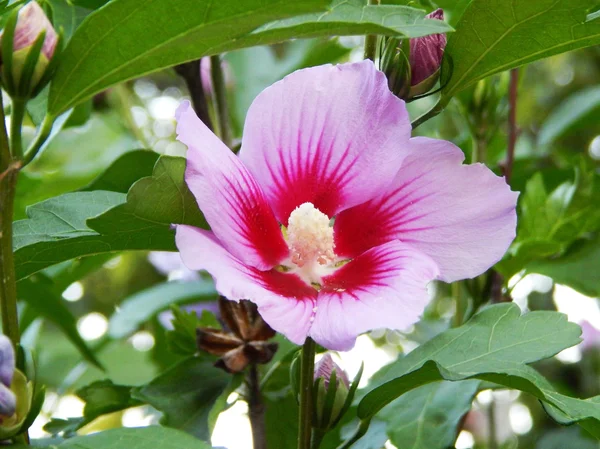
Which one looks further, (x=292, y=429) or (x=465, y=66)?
(x=292, y=429)

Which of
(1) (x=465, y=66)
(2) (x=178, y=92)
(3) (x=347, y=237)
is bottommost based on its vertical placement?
(2) (x=178, y=92)

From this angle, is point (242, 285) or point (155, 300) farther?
point (155, 300)

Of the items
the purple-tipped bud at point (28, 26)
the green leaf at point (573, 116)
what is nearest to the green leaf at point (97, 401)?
the purple-tipped bud at point (28, 26)

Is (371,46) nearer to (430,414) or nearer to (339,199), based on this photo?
(339,199)

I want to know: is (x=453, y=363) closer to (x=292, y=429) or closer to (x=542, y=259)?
(x=292, y=429)

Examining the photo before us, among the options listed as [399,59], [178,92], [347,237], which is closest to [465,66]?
[399,59]

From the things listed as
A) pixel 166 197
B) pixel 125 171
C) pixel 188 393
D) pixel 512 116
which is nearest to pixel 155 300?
pixel 125 171
